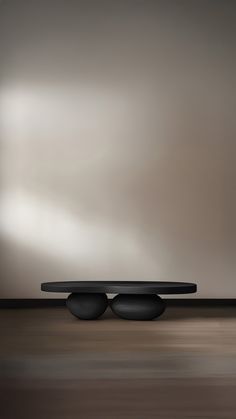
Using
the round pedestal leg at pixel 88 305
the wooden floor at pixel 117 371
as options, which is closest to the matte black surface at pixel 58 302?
the round pedestal leg at pixel 88 305

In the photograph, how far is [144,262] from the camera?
5.69 metres

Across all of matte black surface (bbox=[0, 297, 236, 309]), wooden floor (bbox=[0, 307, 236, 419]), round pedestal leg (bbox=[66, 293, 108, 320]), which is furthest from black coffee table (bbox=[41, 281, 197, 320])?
matte black surface (bbox=[0, 297, 236, 309])

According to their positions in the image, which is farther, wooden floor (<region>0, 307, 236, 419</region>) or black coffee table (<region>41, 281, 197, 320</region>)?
black coffee table (<region>41, 281, 197, 320</region>)

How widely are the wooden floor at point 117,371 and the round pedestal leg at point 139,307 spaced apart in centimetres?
21

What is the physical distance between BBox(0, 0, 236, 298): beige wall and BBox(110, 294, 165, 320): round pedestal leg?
1335 millimetres

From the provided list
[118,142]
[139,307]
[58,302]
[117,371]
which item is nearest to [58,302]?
[58,302]

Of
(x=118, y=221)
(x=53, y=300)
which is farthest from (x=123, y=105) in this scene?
(x=53, y=300)

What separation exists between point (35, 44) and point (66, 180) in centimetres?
107

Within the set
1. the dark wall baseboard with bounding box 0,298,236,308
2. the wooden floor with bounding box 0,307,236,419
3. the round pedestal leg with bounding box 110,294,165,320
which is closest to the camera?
the wooden floor with bounding box 0,307,236,419

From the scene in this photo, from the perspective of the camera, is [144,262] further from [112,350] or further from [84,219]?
[112,350]

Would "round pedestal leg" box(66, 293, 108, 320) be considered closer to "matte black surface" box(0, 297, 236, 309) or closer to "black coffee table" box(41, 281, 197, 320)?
"black coffee table" box(41, 281, 197, 320)

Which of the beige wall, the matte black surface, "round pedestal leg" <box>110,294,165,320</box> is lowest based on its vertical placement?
the matte black surface

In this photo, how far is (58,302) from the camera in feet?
18.4

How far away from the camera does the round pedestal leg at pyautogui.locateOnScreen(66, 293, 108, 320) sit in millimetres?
4301
